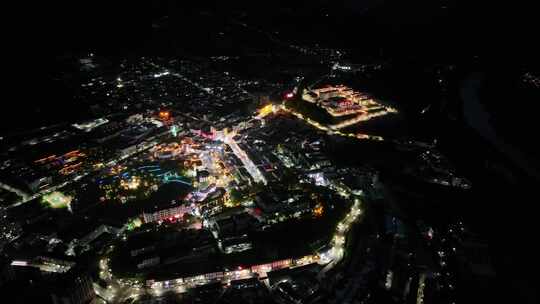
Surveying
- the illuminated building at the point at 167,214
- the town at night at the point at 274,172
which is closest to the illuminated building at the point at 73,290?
the town at night at the point at 274,172

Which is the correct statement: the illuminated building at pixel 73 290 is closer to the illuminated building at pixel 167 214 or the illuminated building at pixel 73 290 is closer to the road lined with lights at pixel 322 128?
the illuminated building at pixel 167 214

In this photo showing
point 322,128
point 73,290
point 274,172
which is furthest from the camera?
point 322,128

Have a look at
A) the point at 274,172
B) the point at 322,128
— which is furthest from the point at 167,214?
the point at 322,128

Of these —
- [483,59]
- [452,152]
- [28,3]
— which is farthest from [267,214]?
[28,3]

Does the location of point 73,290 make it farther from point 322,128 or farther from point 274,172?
point 322,128

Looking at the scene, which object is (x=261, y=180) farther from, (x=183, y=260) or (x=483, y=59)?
(x=483, y=59)

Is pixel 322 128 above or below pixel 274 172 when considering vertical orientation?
above

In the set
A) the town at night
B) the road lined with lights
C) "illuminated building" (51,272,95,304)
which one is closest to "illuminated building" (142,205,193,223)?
the town at night

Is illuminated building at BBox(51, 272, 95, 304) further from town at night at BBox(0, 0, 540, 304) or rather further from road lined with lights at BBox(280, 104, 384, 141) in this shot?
road lined with lights at BBox(280, 104, 384, 141)

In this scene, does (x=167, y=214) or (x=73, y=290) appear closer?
(x=73, y=290)
